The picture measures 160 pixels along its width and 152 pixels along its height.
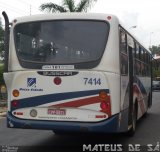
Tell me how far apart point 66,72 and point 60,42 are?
72 cm

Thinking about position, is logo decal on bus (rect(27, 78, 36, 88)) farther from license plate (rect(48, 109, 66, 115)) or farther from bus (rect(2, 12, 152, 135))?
license plate (rect(48, 109, 66, 115))

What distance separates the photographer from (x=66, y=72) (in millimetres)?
9672

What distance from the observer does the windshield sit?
9.71 meters

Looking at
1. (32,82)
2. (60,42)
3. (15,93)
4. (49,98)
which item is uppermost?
(60,42)

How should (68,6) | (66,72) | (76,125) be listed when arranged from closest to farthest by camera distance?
(76,125) < (66,72) < (68,6)

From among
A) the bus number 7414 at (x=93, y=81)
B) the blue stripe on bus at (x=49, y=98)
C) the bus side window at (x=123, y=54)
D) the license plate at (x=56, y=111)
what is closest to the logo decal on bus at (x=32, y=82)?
the blue stripe on bus at (x=49, y=98)

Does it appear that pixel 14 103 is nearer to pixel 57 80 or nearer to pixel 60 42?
pixel 57 80

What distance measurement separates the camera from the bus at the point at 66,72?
374 inches

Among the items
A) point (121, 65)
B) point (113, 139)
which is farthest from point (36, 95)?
Answer: point (113, 139)

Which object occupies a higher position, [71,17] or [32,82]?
[71,17]

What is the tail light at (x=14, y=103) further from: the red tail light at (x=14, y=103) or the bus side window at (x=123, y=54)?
the bus side window at (x=123, y=54)

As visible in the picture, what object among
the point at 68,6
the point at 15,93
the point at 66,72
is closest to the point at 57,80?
the point at 66,72

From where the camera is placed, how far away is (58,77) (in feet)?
31.8

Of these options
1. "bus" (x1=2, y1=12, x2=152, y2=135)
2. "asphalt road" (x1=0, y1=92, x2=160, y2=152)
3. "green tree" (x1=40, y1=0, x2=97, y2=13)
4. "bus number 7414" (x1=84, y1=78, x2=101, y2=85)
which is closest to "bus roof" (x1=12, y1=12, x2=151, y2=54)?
"bus" (x1=2, y1=12, x2=152, y2=135)
